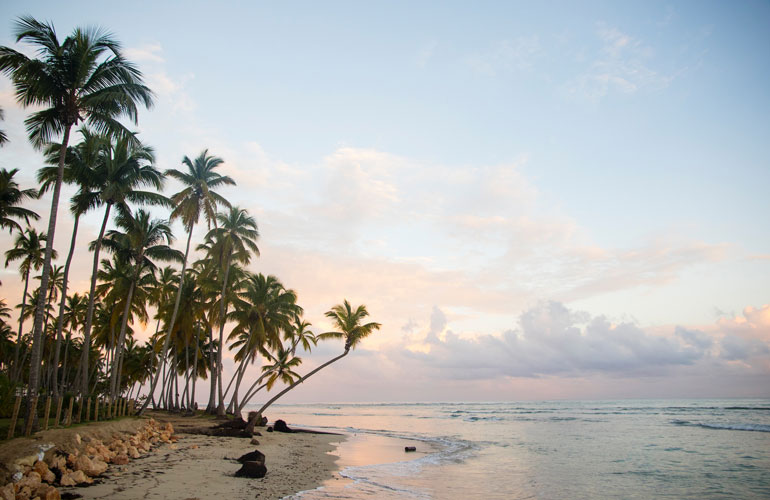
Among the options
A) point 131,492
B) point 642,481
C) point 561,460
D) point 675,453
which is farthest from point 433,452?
point 131,492

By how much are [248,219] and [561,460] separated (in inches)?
1043

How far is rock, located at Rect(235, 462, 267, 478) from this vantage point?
13336 mm

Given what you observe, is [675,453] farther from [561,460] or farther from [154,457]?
[154,457]

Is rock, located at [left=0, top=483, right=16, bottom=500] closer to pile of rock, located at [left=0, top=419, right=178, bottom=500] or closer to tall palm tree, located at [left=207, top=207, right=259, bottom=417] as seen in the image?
pile of rock, located at [left=0, top=419, right=178, bottom=500]

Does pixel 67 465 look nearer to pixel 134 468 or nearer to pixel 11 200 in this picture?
pixel 134 468

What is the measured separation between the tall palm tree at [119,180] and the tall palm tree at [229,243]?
865cm

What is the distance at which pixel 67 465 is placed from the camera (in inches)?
431

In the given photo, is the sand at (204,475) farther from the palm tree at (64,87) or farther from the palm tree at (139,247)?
the palm tree at (139,247)

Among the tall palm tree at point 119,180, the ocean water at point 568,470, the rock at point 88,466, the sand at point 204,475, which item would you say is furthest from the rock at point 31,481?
the tall palm tree at point 119,180

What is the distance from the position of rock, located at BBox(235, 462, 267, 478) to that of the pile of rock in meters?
3.49

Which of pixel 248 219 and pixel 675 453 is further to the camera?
pixel 248 219

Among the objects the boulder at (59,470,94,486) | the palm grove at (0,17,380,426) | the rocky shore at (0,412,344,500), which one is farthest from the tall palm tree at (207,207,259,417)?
the boulder at (59,470,94,486)

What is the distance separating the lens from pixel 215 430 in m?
23.9

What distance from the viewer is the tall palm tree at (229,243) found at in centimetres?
3192
